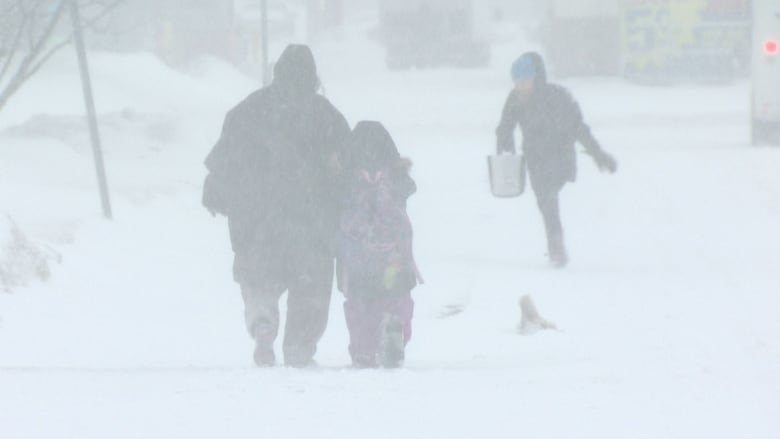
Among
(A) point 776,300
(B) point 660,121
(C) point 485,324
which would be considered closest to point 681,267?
(A) point 776,300

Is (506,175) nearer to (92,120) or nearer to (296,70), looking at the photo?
(92,120)

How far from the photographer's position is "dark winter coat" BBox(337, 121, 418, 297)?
7621mm

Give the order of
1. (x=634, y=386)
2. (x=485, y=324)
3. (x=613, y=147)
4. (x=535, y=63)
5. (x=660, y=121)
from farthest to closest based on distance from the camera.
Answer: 1. (x=660, y=121)
2. (x=613, y=147)
3. (x=535, y=63)
4. (x=485, y=324)
5. (x=634, y=386)

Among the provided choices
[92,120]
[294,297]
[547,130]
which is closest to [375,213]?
[294,297]

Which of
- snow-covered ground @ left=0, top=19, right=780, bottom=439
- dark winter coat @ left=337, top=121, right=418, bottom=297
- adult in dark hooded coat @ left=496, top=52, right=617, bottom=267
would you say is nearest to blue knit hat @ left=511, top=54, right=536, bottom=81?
adult in dark hooded coat @ left=496, top=52, right=617, bottom=267

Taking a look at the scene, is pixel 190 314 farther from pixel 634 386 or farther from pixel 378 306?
pixel 634 386

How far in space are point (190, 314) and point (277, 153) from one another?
13.7 feet

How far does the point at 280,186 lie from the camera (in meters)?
7.62

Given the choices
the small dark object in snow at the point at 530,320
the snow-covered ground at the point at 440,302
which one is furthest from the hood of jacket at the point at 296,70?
the small dark object in snow at the point at 530,320

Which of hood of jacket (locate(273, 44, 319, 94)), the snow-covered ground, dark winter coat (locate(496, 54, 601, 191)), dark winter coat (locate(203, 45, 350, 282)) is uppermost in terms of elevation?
hood of jacket (locate(273, 44, 319, 94))

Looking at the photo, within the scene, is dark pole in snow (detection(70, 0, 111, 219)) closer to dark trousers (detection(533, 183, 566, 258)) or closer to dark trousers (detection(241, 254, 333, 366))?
dark trousers (detection(533, 183, 566, 258))

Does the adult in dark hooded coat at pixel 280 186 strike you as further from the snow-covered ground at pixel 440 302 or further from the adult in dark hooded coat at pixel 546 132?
the adult in dark hooded coat at pixel 546 132

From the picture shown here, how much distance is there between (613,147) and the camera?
22.5 metres

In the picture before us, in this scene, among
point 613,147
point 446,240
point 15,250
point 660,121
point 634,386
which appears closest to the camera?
point 634,386
